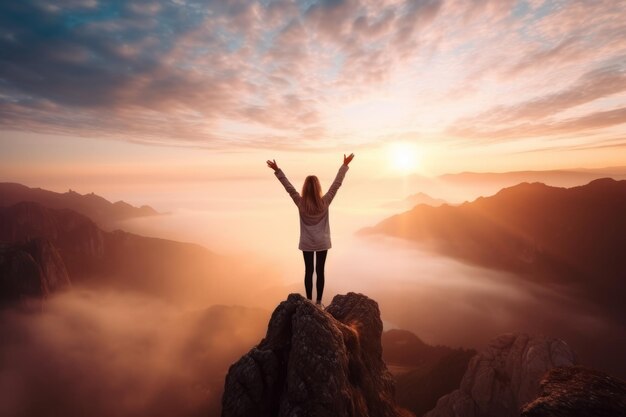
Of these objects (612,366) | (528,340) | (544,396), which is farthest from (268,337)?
(612,366)

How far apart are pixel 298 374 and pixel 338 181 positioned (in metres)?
7.31

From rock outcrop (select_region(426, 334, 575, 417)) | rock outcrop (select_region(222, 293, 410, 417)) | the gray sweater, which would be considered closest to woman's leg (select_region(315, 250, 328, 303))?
the gray sweater

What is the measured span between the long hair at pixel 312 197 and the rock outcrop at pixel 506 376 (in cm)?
7176

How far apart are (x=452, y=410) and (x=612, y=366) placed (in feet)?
677

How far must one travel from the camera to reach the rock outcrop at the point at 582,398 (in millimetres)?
10258

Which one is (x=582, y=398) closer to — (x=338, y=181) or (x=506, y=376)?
(x=338, y=181)

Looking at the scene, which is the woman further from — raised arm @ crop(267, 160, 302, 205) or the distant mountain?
the distant mountain

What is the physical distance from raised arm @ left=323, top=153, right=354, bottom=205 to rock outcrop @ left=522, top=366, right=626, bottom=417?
33.1 feet

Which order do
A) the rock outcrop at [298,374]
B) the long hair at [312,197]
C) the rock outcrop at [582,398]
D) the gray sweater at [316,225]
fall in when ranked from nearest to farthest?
the rock outcrop at [582,398] < the rock outcrop at [298,374] < the long hair at [312,197] < the gray sweater at [316,225]

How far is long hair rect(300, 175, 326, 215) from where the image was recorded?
1169 centimetres

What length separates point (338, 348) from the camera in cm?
1220

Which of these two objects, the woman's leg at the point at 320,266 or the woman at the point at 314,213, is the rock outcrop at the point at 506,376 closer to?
the woman's leg at the point at 320,266

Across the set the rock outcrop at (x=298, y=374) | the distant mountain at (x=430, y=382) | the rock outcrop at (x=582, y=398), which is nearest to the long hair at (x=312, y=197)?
the rock outcrop at (x=298, y=374)

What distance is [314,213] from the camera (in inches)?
465
